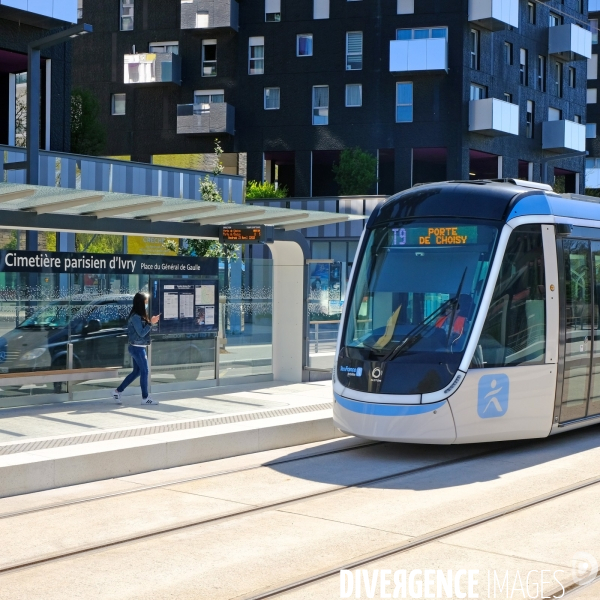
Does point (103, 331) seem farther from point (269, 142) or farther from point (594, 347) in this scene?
point (269, 142)

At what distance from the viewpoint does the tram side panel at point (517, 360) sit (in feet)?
37.5

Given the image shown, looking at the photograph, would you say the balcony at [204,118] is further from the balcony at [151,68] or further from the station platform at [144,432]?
the station platform at [144,432]

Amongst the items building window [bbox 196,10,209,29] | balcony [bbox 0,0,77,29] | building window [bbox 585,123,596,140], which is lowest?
balcony [bbox 0,0,77,29]

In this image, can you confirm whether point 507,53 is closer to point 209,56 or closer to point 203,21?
point 209,56

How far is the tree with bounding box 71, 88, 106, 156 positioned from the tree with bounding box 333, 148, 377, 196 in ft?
34.4

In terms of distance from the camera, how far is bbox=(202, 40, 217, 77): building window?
1896 inches

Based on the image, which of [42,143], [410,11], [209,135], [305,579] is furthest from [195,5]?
[305,579]

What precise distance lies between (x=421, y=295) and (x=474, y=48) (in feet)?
121

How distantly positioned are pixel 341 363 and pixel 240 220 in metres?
4.99

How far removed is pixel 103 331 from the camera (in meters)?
15.5

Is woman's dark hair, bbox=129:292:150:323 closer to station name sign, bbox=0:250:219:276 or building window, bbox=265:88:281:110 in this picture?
station name sign, bbox=0:250:219:276

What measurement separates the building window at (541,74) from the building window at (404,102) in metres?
8.81

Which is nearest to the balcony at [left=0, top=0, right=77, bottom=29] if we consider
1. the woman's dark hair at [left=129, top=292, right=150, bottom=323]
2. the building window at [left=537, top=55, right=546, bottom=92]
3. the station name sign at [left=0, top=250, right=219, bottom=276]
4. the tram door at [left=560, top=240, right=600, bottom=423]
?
the station name sign at [left=0, top=250, right=219, bottom=276]

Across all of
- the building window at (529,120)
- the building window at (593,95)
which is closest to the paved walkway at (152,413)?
the building window at (529,120)
